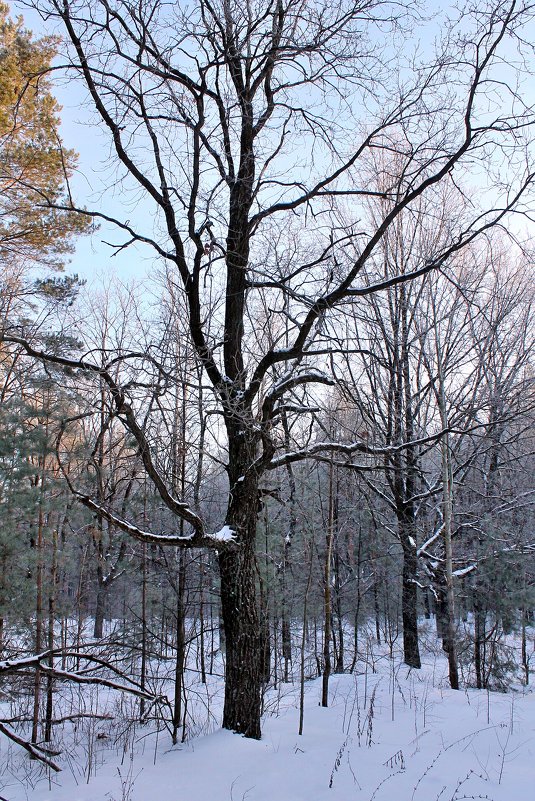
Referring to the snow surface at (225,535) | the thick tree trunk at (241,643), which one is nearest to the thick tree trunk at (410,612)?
the thick tree trunk at (241,643)

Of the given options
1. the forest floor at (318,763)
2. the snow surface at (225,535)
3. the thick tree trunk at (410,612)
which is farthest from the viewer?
the thick tree trunk at (410,612)

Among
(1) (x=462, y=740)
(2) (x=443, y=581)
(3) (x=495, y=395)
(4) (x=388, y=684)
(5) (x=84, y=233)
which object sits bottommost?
(4) (x=388, y=684)

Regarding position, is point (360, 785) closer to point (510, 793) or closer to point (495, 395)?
point (510, 793)

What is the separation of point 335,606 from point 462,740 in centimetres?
896

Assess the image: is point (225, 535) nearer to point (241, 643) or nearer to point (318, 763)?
point (241, 643)

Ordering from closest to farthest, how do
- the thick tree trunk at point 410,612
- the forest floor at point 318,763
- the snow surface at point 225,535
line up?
the forest floor at point 318,763
the snow surface at point 225,535
the thick tree trunk at point 410,612

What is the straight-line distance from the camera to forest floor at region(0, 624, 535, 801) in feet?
13.4

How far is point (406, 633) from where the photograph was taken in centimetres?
1077

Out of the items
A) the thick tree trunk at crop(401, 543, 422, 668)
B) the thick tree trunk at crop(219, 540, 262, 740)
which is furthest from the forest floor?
the thick tree trunk at crop(401, 543, 422, 668)

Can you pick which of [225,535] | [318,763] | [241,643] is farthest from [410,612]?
[225,535]

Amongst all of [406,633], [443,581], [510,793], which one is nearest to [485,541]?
[443,581]

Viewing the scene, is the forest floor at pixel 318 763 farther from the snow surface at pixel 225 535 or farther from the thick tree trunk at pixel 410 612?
the thick tree trunk at pixel 410 612

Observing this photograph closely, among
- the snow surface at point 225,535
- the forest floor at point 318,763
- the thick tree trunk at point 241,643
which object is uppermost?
the snow surface at point 225,535

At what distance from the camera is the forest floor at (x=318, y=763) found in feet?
13.4
